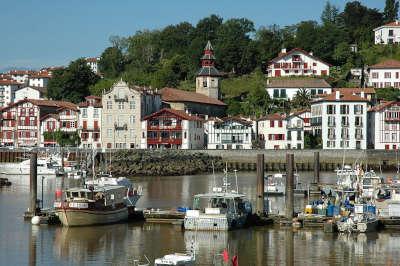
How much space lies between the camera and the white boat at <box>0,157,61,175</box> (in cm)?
8900

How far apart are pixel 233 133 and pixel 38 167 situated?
25.6 metres

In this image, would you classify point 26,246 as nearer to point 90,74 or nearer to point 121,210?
point 121,210

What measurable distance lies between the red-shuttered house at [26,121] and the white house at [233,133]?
20671 millimetres

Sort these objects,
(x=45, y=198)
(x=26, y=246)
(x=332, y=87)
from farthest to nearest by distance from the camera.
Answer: (x=332, y=87) < (x=45, y=198) < (x=26, y=246)

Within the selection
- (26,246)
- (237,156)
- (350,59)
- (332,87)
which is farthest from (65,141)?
(26,246)

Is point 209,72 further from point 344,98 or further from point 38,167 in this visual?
point 38,167

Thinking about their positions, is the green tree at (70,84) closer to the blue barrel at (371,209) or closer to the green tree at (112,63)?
the green tree at (112,63)

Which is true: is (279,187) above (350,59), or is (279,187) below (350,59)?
below

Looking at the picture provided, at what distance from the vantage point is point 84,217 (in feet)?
150

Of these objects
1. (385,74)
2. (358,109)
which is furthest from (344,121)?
(385,74)

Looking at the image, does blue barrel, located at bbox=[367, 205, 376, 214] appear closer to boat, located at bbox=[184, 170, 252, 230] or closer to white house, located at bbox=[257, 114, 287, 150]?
boat, located at bbox=[184, 170, 252, 230]

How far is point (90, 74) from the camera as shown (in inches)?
5349

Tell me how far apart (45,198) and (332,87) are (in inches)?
2625

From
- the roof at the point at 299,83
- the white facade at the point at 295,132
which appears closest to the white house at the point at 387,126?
the white facade at the point at 295,132
